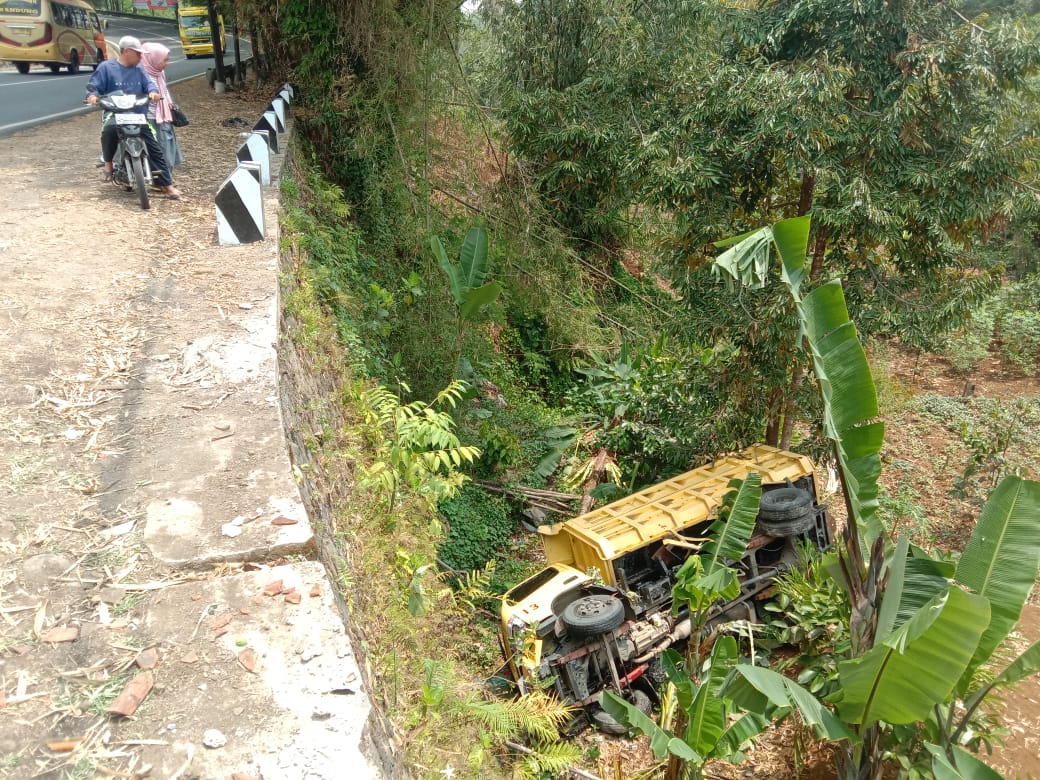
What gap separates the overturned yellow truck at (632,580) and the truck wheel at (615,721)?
0.03ft

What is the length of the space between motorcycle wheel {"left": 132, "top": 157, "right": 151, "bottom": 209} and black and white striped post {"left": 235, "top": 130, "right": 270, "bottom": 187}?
3.26 feet

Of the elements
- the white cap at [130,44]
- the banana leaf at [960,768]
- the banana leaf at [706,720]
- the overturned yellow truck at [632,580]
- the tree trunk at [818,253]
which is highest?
the white cap at [130,44]

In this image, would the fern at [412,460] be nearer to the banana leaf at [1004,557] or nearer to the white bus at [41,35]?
the banana leaf at [1004,557]

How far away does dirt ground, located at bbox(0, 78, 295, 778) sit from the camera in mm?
2482

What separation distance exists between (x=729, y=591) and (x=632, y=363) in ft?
23.2

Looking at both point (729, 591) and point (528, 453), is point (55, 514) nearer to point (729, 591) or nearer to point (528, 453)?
point (729, 591)

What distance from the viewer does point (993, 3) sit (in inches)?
330

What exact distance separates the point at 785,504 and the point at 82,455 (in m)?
6.83

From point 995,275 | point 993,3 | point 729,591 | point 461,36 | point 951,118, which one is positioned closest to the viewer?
point 729,591

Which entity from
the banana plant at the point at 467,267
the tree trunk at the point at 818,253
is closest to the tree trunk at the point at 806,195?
the tree trunk at the point at 818,253

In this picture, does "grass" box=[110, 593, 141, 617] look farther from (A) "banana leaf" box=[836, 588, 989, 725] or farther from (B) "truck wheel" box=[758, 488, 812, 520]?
(B) "truck wheel" box=[758, 488, 812, 520]

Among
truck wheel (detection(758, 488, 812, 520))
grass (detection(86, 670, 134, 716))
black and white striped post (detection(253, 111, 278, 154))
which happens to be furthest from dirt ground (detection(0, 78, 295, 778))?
truck wheel (detection(758, 488, 812, 520))

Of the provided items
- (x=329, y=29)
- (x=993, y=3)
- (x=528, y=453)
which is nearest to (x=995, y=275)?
(x=993, y=3)

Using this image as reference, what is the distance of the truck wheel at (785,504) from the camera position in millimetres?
7859
